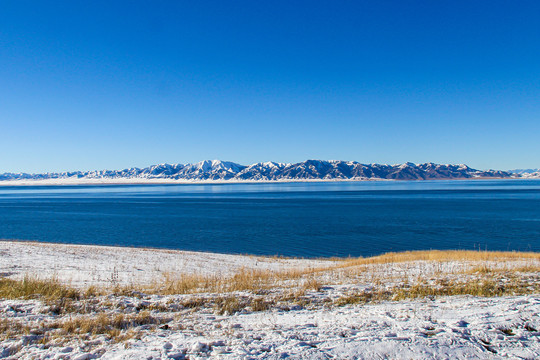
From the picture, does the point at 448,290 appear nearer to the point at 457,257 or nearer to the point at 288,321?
the point at 288,321

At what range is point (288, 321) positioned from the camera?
6891mm

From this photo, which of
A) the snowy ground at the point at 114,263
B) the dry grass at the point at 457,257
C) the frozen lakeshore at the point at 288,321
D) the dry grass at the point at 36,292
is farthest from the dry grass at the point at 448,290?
the snowy ground at the point at 114,263

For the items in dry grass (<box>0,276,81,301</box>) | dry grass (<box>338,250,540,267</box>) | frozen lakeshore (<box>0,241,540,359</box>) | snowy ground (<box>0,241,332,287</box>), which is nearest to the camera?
frozen lakeshore (<box>0,241,540,359</box>)

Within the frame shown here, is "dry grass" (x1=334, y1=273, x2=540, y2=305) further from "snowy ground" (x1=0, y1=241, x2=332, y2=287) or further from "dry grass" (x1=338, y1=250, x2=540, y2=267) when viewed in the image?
"snowy ground" (x1=0, y1=241, x2=332, y2=287)

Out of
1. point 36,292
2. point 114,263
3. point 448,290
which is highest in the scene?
point 36,292

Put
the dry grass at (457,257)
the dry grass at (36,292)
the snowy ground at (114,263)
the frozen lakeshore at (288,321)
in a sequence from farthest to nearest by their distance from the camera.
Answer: the dry grass at (457,257)
the snowy ground at (114,263)
the dry grass at (36,292)
the frozen lakeshore at (288,321)

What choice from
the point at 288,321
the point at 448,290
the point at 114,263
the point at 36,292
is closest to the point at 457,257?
the point at 448,290

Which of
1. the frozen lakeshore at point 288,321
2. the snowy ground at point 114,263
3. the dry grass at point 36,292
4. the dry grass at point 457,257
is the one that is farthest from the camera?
the dry grass at point 457,257

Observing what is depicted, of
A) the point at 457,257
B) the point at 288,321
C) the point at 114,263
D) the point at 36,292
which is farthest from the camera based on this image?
the point at 114,263

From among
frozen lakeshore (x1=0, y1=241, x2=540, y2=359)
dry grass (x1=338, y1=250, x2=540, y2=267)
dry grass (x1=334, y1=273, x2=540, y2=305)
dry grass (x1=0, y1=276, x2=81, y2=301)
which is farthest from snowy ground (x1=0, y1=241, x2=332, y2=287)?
dry grass (x1=334, y1=273, x2=540, y2=305)

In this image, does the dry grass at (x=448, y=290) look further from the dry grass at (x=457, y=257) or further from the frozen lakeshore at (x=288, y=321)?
the dry grass at (x=457, y=257)

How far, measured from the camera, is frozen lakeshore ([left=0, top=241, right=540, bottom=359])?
5.28 metres

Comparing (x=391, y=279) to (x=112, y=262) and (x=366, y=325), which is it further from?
(x=112, y=262)

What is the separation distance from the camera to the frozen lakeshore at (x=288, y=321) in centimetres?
528
